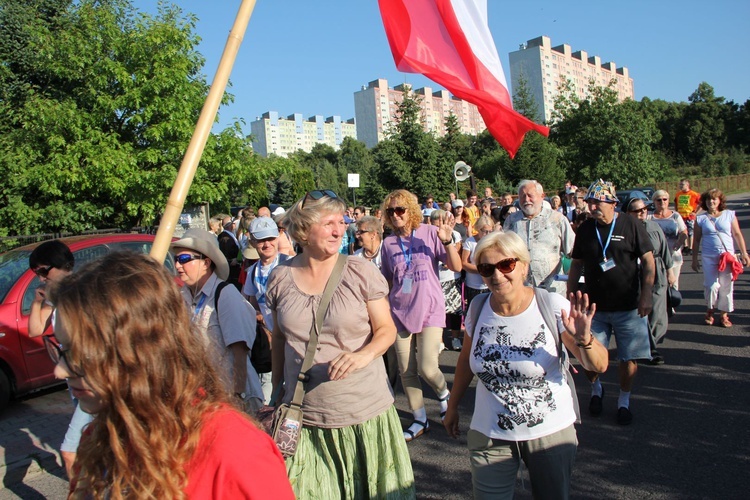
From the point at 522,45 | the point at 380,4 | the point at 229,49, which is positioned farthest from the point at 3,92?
the point at 522,45

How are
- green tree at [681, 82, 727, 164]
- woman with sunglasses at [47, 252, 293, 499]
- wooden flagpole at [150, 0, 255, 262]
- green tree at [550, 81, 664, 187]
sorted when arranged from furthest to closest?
green tree at [681, 82, 727, 164] < green tree at [550, 81, 664, 187] < wooden flagpole at [150, 0, 255, 262] < woman with sunglasses at [47, 252, 293, 499]

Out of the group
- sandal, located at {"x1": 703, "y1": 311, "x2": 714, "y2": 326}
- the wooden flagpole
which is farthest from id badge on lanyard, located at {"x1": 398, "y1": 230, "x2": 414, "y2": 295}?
sandal, located at {"x1": 703, "y1": 311, "x2": 714, "y2": 326}

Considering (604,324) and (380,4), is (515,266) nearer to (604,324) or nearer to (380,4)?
(380,4)

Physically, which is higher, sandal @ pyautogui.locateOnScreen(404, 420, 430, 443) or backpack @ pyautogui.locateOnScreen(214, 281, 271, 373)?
backpack @ pyautogui.locateOnScreen(214, 281, 271, 373)

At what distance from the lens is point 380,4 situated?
3354mm

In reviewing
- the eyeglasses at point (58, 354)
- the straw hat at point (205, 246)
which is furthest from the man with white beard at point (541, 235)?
the eyeglasses at point (58, 354)

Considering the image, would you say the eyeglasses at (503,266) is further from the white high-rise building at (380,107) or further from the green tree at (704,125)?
the white high-rise building at (380,107)

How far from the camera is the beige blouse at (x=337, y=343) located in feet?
9.55

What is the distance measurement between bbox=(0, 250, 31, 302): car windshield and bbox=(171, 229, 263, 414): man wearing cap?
423 cm

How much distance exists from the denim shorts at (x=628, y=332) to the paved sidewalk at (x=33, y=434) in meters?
4.71

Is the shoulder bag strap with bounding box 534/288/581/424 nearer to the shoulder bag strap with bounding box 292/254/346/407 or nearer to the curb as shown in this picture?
the shoulder bag strap with bounding box 292/254/346/407

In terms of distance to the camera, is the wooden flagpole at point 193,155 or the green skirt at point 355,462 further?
the green skirt at point 355,462

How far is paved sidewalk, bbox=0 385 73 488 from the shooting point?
4796mm

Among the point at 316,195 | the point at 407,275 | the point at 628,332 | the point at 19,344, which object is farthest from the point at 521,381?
the point at 19,344
